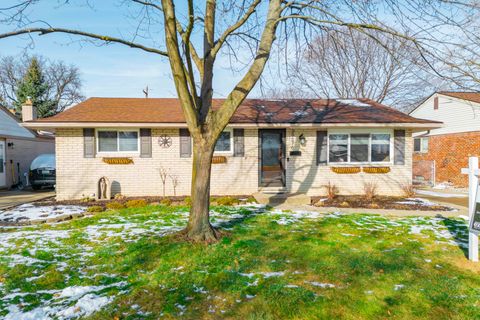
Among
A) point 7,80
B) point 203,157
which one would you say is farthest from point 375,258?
point 7,80

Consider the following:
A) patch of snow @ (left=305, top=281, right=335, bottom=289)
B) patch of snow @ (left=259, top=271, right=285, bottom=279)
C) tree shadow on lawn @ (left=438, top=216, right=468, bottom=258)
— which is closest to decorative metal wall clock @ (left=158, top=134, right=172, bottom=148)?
patch of snow @ (left=259, top=271, right=285, bottom=279)

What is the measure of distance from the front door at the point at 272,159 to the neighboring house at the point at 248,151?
0.12 feet

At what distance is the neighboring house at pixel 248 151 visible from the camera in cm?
1026

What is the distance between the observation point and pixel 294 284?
356 cm

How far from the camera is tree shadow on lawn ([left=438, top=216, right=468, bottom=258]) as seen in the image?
5098 millimetres

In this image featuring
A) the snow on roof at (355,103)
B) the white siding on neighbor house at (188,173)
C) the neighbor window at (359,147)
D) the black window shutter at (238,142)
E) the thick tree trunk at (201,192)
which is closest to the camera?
the thick tree trunk at (201,192)

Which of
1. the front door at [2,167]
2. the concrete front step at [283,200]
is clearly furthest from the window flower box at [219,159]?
the front door at [2,167]

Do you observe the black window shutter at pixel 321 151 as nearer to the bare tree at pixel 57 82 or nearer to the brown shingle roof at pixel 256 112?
the brown shingle roof at pixel 256 112

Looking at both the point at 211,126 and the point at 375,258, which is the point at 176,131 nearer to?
the point at 211,126

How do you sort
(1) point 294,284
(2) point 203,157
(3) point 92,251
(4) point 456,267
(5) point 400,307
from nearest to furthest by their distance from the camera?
1. (5) point 400,307
2. (1) point 294,284
3. (4) point 456,267
4. (3) point 92,251
5. (2) point 203,157

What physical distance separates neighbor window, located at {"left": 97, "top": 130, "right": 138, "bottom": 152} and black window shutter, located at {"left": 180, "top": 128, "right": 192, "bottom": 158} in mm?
1557

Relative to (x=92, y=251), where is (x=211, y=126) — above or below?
above

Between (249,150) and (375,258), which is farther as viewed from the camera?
(249,150)

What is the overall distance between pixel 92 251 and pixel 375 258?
4.25 m
